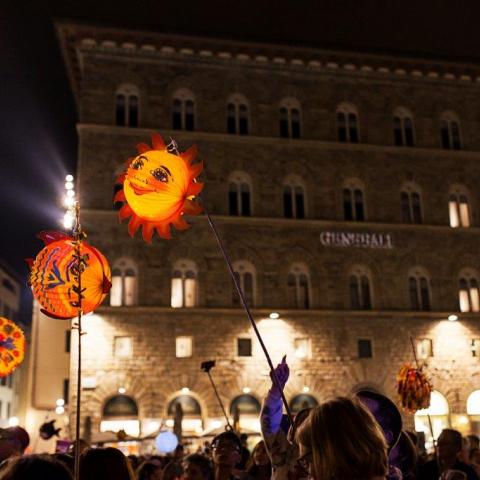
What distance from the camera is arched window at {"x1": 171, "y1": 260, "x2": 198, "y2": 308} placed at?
24.1 metres

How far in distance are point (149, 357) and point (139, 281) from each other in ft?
8.32

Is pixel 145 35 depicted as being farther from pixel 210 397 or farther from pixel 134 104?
pixel 210 397

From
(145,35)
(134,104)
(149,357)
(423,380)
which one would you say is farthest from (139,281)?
(423,380)

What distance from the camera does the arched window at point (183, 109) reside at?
26.0 meters

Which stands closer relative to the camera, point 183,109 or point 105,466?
point 105,466

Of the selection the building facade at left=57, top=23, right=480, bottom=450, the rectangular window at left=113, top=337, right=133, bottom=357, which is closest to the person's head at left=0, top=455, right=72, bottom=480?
the building facade at left=57, top=23, right=480, bottom=450

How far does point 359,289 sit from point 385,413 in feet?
71.3

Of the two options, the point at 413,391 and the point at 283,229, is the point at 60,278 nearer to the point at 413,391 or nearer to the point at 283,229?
the point at 413,391

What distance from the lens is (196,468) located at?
19.2ft

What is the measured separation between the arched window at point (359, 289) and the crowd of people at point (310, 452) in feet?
60.4

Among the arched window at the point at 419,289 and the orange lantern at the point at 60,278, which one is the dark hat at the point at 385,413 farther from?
the arched window at the point at 419,289

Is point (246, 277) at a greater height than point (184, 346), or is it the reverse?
point (246, 277)

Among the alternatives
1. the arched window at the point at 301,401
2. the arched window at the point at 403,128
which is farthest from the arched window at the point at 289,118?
the arched window at the point at 301,401

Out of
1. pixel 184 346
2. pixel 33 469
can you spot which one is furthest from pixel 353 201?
pixel 33 469
